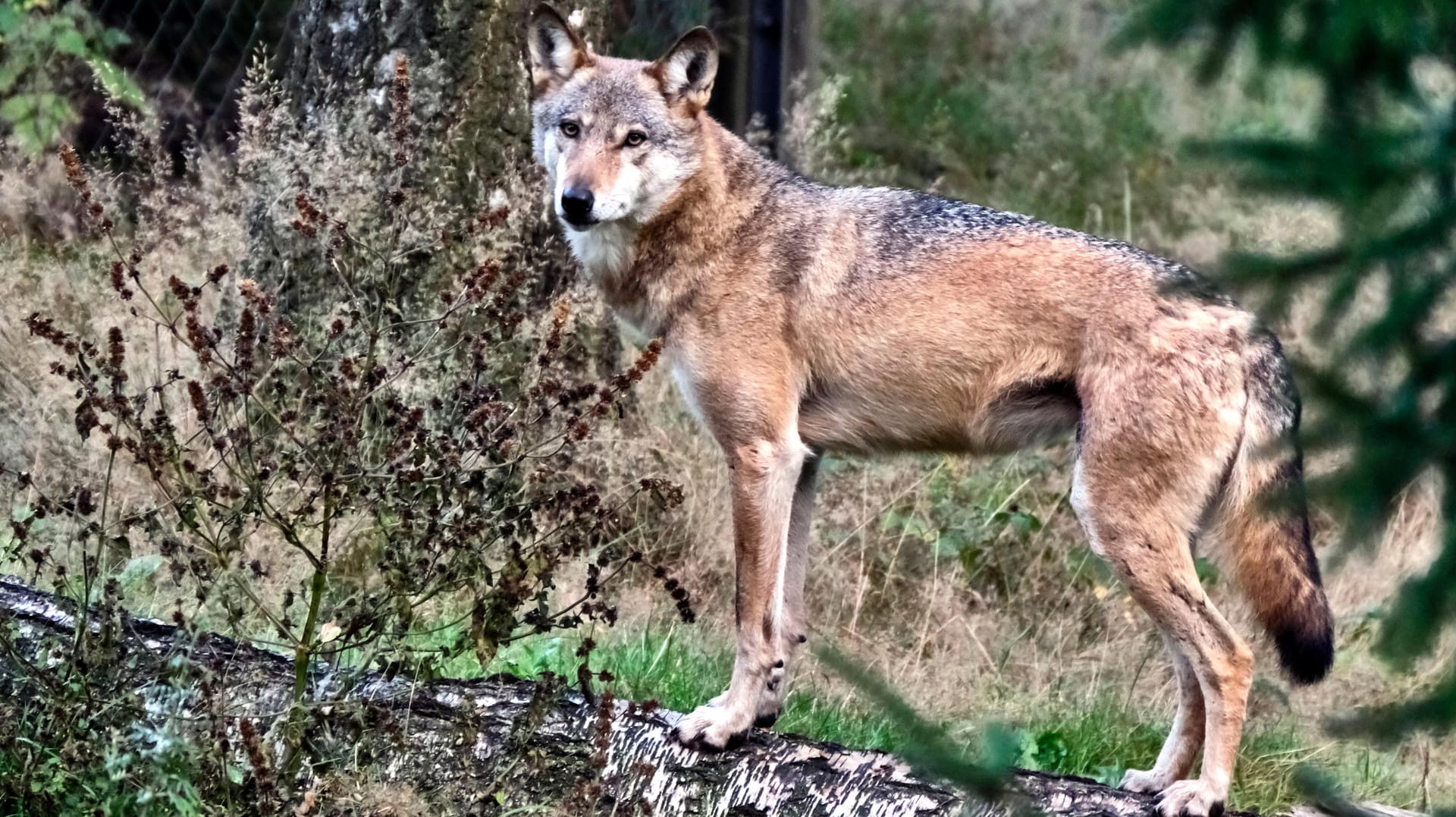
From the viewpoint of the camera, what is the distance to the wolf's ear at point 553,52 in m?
4.75

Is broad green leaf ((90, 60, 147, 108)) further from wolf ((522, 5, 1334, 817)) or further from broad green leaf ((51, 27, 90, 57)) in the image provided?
wolf ((522, 5, 1334, 817))

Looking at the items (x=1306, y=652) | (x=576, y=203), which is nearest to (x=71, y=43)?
(x=576, y=203)

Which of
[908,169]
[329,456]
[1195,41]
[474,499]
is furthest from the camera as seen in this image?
[908,169]

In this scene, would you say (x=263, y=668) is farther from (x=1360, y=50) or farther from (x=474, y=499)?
(x=1360, y=50)

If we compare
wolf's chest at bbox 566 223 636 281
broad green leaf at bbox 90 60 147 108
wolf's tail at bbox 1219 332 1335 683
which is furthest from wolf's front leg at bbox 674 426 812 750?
broad green leaf at bbox 90 60 147 108

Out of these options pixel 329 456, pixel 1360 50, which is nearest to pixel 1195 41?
pixel 1360 50

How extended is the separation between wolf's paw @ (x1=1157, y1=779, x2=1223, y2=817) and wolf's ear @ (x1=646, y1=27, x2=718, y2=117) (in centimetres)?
246

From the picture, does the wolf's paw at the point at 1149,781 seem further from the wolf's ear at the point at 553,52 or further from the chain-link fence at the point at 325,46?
the chain-link fence at the point at 325,46

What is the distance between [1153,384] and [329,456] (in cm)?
216

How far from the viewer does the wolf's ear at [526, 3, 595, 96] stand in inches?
187

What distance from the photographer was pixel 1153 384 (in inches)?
158

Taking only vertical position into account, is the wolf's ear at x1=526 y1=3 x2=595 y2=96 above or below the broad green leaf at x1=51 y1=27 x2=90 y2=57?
above

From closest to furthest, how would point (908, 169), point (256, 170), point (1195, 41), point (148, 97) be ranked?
point (1195, 41) < point (256, 170) < point (148, 97) < point (908, 169)

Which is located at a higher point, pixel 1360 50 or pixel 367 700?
pixel 1360 50
